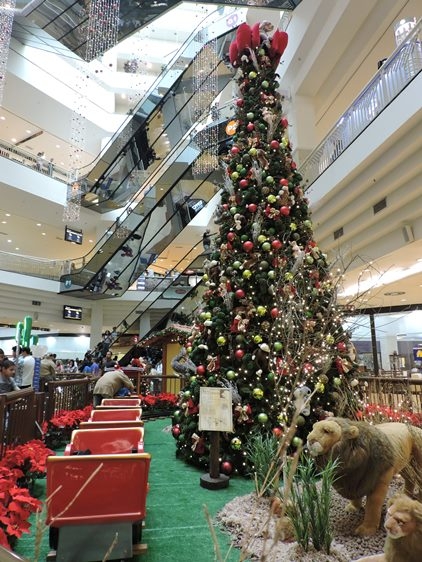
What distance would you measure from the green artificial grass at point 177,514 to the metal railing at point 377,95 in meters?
4.17

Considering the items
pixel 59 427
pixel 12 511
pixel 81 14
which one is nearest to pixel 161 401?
pixel 59 427

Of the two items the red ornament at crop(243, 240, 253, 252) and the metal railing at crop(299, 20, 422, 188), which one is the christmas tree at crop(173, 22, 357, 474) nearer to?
the red ornament at crop(243, 240, 253, 252)

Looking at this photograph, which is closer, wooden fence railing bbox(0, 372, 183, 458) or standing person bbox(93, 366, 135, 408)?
wooden fence railing bbox(0, 372, 183, 458)

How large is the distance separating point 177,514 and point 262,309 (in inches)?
90.0

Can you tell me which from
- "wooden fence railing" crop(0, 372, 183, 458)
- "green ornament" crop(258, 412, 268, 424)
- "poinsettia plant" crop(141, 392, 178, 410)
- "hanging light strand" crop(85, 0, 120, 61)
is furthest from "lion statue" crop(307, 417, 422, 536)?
"hanging light strand" crop(85, 0, 120, 61)

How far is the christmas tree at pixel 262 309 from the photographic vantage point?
14.4 ft

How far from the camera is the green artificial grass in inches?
107

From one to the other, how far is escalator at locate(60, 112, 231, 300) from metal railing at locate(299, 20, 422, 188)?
4.70m

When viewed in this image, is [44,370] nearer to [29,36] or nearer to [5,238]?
[29,36]

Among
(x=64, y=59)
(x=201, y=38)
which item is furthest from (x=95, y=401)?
(x=64, y=59)

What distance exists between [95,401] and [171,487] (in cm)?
324

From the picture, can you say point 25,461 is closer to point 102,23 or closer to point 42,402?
point 42,402

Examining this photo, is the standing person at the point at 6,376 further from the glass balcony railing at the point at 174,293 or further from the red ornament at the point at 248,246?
the glass balcony railing at the point at 174,293

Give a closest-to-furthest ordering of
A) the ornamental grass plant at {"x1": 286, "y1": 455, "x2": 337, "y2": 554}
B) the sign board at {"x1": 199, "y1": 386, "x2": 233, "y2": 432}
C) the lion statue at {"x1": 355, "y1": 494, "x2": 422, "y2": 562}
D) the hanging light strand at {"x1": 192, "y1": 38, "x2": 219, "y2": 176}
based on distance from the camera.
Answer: the lion statue at {"x1": 355, "y1": 494, "x2": 422, "y2": 562} < the ornamental grass plant at {"x1": 286, "y1": 455, "x2": 337, "y2": 554} < the sign board at {"x1": 199, "y1": 386, "x2": 233, "y2": 432} < the hanging light strand at {"x1": 192, "y1": 38, "x2": 219, "y2": 176}
